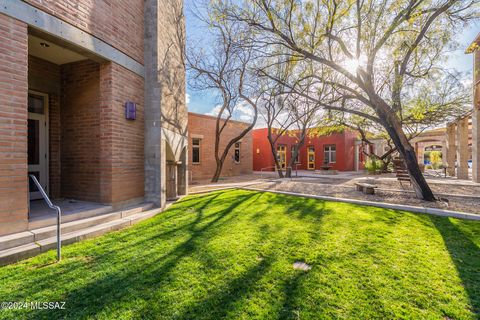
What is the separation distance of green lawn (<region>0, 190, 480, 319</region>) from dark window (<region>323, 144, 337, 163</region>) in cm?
1951

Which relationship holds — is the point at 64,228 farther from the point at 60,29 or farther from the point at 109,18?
the point at 109,18

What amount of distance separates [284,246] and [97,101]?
5261 mm

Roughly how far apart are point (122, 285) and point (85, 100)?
188 inches

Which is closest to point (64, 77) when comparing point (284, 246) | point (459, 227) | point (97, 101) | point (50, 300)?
point (97, 101)

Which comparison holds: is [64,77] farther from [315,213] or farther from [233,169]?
[233,169]

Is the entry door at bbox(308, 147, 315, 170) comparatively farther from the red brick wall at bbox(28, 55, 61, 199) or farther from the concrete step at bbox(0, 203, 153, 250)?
the red brick wall at bbox(28, 55, 61, 199)

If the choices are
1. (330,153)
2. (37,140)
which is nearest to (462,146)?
(330,153)

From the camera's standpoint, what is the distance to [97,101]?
5211 mm

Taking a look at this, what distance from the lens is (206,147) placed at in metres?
16.0

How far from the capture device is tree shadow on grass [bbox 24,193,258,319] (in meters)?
2.10

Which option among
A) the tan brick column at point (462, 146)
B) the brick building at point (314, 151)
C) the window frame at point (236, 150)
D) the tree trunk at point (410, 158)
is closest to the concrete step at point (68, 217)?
the tree trunk at point (410, 158)

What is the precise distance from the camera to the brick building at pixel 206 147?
15.2 metres

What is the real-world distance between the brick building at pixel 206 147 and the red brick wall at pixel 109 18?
9.08 metres

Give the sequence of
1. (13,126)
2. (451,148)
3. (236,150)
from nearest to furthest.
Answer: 1. (13,126)
2. (451,148)
3. (236,150)
